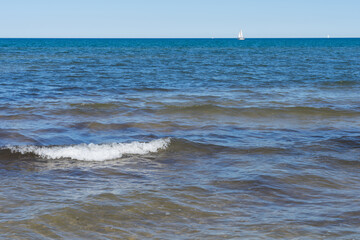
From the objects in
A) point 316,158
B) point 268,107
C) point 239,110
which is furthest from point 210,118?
point 316,158

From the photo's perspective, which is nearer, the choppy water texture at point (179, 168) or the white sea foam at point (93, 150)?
the choppy water texture at point (179, 168)

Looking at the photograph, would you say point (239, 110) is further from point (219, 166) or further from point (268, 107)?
point (219, 166)

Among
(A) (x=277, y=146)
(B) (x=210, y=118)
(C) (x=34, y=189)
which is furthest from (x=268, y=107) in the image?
(C) (x=34, y=189)

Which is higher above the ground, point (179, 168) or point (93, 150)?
point (93, 150)

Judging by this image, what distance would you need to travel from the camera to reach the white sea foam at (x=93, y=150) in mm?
8859

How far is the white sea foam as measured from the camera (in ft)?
29.1

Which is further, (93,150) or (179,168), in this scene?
(93,150)

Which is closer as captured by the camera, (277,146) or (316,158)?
(316,158)

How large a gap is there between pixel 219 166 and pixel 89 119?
6.04 meters

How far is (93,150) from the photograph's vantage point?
9.12 m

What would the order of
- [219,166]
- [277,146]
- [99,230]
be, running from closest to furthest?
1. [99,230]
2. [219,166]
3. [277,146]

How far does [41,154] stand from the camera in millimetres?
8953

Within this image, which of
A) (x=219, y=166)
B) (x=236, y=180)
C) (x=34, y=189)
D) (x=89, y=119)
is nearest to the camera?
(x=34, y=189)

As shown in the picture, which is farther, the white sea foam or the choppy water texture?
the white sea foam
